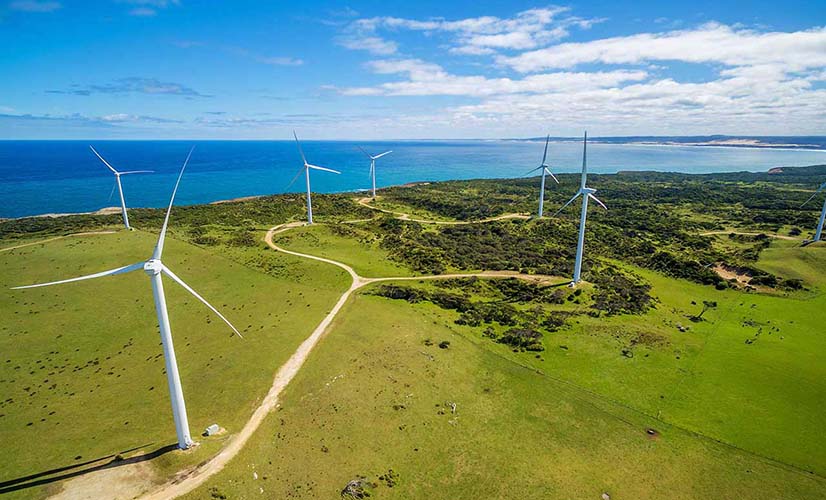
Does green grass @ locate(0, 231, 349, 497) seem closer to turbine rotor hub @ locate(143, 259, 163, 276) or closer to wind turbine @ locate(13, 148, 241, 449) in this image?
wind turbine @ locate(13, 148, 241, 449)

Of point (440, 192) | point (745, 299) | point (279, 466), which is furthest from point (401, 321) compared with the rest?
point (440, 192)

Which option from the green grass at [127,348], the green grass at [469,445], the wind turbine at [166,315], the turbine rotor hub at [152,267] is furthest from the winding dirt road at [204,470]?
the turbine rotor hub at [152,267]

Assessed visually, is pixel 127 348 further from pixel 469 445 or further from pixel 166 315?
pixel 469 445

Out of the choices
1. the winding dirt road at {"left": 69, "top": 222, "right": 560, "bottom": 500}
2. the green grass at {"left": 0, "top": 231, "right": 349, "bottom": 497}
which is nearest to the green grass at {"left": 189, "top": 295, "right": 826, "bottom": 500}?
the winding dirt road at {"left": 69, "top": 222, "right": 560, "bottom": 500}

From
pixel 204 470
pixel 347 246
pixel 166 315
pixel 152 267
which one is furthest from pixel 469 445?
pixel 347 246

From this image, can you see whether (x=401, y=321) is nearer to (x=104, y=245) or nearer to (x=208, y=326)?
(x=208, y=326)

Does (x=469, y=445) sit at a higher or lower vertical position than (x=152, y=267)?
lower

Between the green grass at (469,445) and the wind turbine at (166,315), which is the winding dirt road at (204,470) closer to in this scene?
the green grass at (469,445)

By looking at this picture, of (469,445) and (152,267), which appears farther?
(469,445)
